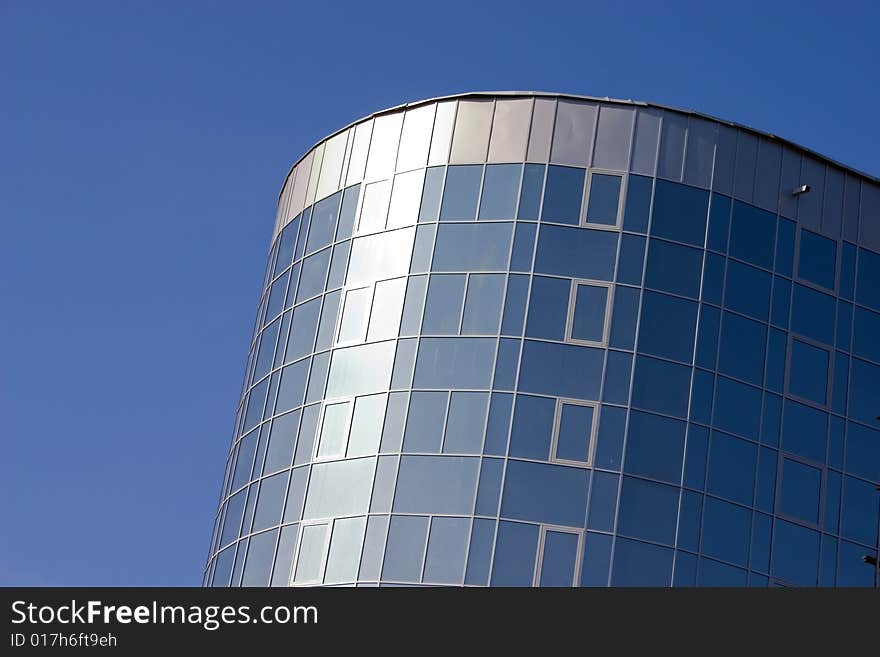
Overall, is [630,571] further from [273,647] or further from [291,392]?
[273,647]

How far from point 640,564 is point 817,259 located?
1004 cm

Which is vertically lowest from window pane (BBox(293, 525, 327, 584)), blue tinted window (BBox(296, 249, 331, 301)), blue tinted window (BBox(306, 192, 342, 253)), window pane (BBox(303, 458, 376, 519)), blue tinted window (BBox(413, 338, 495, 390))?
window pane (BBox(293, 525, 327, 584))

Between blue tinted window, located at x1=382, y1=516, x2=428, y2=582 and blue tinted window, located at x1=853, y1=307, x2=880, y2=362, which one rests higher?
blue tinted window, located at x1=853, y1=307, x2=880, y2=362

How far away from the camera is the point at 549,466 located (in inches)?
1608

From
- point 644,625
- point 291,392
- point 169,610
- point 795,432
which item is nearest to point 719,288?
point 795,432

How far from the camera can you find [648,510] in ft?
134


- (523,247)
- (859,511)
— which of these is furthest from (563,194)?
(859,511)

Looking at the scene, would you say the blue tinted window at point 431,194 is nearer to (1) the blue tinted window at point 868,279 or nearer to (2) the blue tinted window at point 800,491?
(2) the blue tinted window at point 800,491

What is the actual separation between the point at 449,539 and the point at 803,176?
45.4 feet

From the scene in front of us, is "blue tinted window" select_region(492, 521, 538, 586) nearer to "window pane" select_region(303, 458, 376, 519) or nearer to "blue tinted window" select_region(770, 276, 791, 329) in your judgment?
"window pane" select_region(303, 458, 376, 519)

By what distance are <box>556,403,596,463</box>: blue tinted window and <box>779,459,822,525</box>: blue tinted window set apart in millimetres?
5130

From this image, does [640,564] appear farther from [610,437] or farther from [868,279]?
[868,279]

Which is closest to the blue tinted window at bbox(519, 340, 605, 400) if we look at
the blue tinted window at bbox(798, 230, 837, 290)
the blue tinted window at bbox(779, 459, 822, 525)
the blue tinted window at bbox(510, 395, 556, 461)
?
the blue tinted window at bbox(510, 395, 556, 461)

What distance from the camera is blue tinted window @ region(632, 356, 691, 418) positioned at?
137 ft
